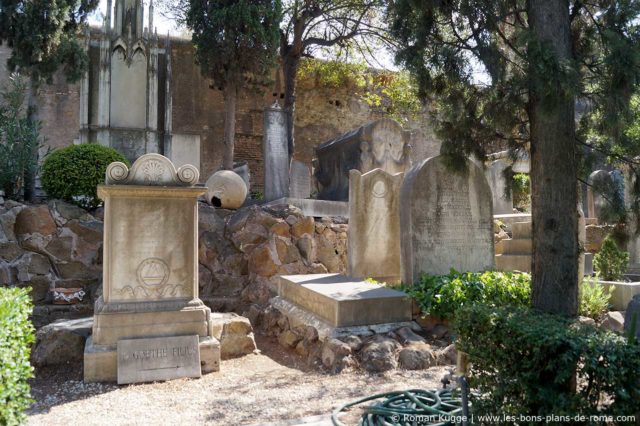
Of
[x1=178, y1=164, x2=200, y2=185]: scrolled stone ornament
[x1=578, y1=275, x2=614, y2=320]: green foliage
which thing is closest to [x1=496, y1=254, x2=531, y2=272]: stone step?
[x1=578, y1=275, x2=614, y2=320]: green foliage

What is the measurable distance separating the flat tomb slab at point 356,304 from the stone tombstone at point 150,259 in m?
1.43

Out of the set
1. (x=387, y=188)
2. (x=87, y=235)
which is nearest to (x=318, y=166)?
(x=387, y=188)

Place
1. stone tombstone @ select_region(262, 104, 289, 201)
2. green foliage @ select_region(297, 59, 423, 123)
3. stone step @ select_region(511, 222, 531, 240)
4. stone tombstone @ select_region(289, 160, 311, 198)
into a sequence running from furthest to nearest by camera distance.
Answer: green foliage @ select_region(297, 59, 423, 123), stone tombstone @ select_region(289, 160, 311, 198), stone tombstone @ select_region(262, 104, 289, 201), stone step @ select_region(511, 222, 531, 240)

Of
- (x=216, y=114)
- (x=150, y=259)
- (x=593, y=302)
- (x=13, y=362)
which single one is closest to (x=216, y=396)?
(x=150, y=259)

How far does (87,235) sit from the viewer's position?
9.05 meters

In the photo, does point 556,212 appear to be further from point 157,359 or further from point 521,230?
point 521,230

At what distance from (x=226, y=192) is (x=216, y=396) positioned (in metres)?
6.44

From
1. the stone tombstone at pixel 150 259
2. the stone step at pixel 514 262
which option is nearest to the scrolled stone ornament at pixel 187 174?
the stone tombstone at pixel 150 259

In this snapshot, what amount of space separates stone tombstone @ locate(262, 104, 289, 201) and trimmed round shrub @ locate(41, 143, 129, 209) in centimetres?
374

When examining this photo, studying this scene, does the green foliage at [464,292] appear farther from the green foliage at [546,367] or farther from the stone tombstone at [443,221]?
the green foliage at [546,367]

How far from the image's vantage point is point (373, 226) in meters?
8.42

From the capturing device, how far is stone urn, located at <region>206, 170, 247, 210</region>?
34.3ft

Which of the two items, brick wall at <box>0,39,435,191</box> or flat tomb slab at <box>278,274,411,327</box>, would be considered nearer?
flat tomb slab at <box>278,274,411,327</box>

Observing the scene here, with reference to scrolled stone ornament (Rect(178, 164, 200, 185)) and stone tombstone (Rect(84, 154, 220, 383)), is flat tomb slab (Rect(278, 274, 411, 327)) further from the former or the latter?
scrolled stone ornament (Rect(178, 164, 200, 185))
